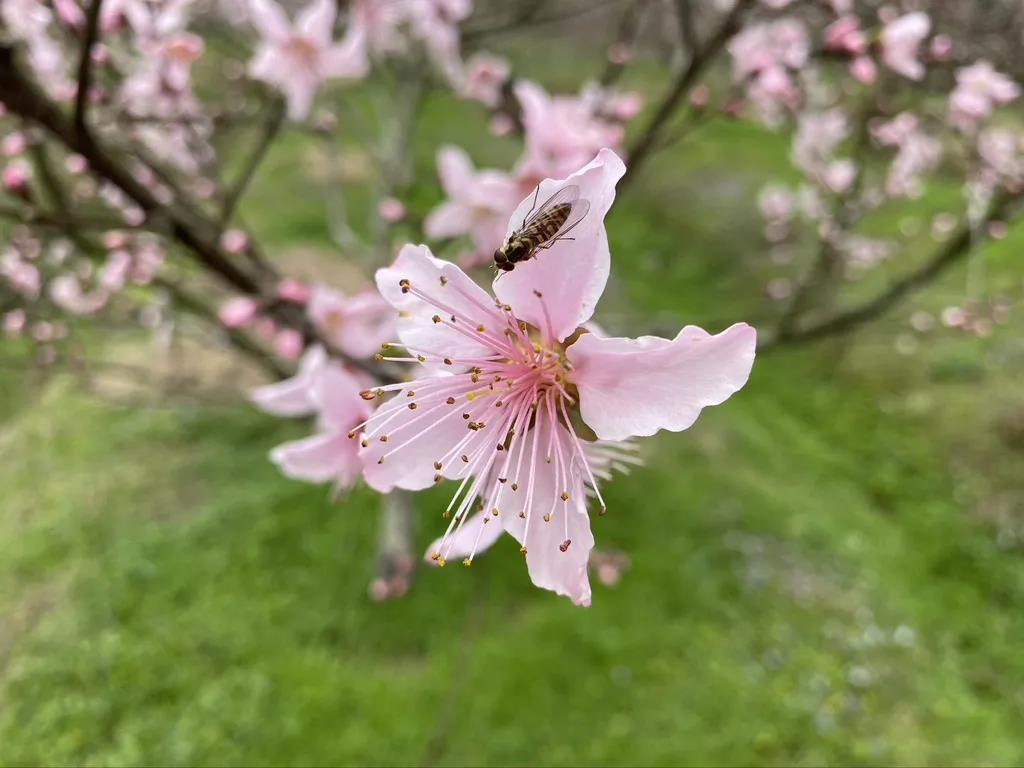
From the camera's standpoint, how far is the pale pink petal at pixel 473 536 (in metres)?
0.87

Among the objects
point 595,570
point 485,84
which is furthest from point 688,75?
point 595,570

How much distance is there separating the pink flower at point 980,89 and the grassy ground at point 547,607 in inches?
40.8

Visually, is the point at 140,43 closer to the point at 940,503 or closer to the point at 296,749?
the point at 296,749

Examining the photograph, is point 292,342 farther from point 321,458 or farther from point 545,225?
point 545,225

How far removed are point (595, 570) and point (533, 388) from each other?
171 centimetres

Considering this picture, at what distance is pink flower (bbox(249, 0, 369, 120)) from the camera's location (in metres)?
1.76

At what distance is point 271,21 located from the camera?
5.72 feet

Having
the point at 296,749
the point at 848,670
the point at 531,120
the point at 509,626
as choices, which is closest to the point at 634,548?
the point at 509,626

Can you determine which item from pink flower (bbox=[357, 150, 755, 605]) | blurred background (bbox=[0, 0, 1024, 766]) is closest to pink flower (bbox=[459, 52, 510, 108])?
blurred background (bbox=[0, 0, 1024, 766])

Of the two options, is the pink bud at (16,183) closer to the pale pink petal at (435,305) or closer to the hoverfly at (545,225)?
the pale pink petal at (435,305)

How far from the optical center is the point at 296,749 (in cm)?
251

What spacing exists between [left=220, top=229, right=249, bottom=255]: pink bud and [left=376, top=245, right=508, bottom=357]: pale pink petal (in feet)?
2.88

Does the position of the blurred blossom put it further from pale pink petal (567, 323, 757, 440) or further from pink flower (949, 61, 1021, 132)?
pink flower (949, 61, 1021, 132)

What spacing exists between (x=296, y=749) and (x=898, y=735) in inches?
82.6
